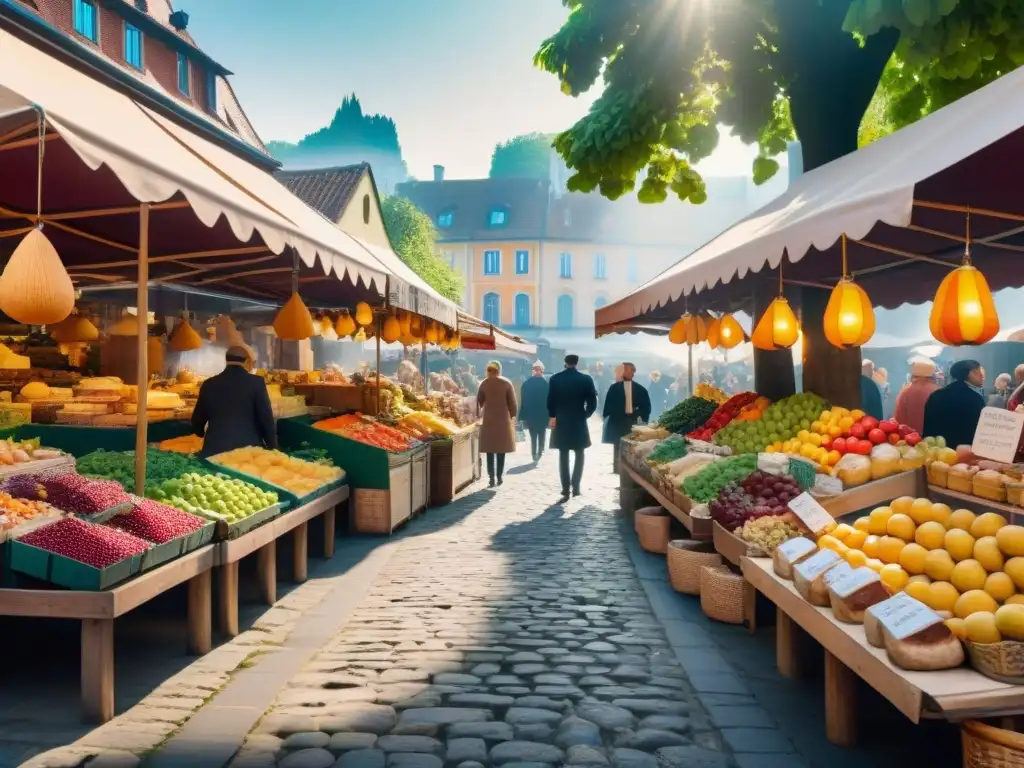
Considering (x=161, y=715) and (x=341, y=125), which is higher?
(x=341, y=125)

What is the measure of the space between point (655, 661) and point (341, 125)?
119 m

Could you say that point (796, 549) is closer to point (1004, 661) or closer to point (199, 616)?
point (1004, 661)

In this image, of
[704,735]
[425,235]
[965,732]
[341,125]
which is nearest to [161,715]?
[704,735]

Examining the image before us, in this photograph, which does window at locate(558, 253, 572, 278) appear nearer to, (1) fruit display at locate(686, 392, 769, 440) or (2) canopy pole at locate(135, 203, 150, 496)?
(1) fruit display at locate(686, 392, 769, 440)

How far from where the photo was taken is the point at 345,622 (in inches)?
243

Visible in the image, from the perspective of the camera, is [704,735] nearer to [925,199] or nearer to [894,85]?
[925,199]

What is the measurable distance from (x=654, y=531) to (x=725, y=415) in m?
2.43

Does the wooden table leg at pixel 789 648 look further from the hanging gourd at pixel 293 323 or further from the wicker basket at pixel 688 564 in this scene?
the hanging gourd at pixel 293 323

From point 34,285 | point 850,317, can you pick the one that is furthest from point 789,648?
point 34,285

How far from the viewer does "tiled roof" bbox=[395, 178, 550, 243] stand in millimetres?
55031

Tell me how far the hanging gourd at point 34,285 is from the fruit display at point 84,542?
3.73ft

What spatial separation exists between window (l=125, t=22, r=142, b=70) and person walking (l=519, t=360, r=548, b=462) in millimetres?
11697

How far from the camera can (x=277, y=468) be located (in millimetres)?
7750

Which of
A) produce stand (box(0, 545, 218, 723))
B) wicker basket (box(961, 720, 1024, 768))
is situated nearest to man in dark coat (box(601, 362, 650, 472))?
produce stand (box(0, 545, 218, 723))
